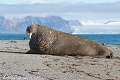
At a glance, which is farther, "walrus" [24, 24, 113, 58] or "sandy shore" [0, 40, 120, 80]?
"walrus" [24, 24, 113, 58]

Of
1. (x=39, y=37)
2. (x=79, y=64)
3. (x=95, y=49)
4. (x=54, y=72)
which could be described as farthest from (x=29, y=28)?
(x=54, y=72)

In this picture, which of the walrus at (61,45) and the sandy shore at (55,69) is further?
the walrus at (61,45)

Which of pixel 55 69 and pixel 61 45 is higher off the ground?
pixel 61 45

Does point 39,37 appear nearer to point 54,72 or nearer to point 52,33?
point 52,33

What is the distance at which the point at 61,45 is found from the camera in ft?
53.8

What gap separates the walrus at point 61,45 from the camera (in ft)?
53.3

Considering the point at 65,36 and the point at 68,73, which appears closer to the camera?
the point at 68,73

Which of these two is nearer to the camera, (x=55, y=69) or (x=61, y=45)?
(x=55, y=69)

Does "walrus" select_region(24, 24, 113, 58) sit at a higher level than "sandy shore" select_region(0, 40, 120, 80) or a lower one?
higher

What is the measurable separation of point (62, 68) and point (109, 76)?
5.56ft

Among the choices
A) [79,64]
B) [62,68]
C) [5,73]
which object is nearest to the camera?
[5,73]

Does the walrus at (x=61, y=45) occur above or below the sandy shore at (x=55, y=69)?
above

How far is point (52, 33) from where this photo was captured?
1689cm

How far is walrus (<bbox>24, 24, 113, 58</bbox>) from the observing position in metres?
16.2
